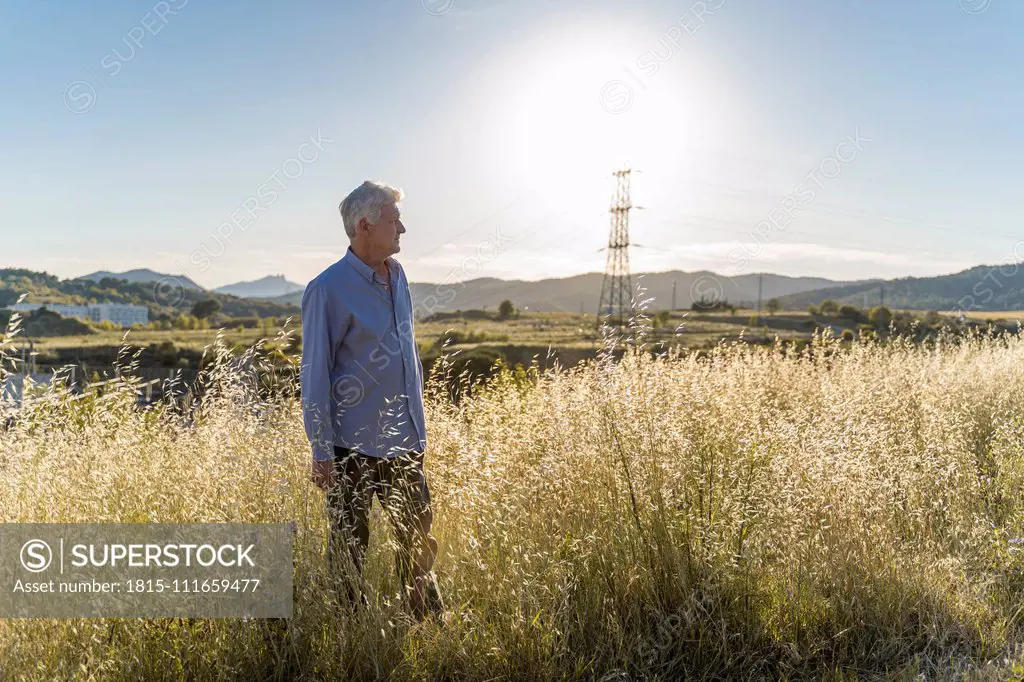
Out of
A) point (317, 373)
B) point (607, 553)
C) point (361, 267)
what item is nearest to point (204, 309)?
point (361, 267)

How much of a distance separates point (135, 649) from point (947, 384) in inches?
274

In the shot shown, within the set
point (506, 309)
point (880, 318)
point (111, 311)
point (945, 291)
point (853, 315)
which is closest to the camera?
point (880, 318)

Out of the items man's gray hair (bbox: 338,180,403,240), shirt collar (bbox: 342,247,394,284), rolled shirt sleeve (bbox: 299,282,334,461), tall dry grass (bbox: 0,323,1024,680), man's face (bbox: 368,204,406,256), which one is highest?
man's gray hair (bbox: 338,180,403,240)

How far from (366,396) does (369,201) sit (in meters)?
0.93

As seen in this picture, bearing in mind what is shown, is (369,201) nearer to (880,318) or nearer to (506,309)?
(880,318)

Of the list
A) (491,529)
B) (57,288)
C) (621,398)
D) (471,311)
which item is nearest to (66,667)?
(491,529)

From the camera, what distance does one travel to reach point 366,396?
128 inches

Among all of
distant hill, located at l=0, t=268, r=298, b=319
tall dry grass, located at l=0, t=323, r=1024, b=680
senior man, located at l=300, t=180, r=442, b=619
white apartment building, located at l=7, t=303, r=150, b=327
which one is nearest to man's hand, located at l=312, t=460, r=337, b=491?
senior man, located at l=300, t=180, r=442, b=619

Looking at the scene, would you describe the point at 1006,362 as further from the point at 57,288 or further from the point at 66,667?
the point at 57,288

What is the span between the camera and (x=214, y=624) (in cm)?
280

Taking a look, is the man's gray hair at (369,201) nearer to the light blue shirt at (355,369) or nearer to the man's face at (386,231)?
the man's face at (386,231)

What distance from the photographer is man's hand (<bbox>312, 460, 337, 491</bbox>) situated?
3.04m

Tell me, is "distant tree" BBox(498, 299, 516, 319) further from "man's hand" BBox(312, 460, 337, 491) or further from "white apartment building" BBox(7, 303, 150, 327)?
"man's hand" BBox(312, 460, 337, 491)

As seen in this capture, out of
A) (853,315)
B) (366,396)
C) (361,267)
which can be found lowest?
(853,315)
